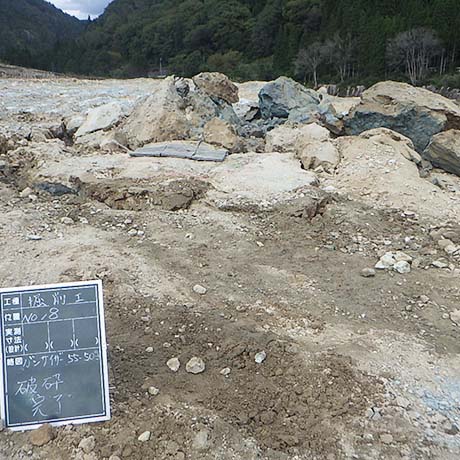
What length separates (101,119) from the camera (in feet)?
29.6

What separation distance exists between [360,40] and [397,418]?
29.8m

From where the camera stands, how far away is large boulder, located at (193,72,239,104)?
9.42m

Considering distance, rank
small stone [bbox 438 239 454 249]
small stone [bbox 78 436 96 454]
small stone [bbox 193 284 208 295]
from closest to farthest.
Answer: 1. small stone [bbox 78 436 96 454]
2. small stone [bbox 193 284 208 295]
3. small stone [bbox 438 239 454 249]

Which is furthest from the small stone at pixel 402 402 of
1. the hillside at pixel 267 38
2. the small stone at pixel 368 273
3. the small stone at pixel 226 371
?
the hillside at pixel 267 38

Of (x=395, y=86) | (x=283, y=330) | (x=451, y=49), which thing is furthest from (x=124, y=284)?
(x=451, y=49)

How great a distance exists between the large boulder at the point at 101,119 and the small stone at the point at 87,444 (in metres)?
6.67

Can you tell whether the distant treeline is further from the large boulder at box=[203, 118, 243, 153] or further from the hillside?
the large boulder at box=[203, 118, 243, 153]

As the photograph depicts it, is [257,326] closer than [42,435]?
No

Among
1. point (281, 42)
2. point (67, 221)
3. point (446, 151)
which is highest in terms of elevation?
point (281, 42)

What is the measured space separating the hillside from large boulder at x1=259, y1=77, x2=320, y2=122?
18.1 meters

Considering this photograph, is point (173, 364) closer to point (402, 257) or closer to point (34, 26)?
point (402, 257)

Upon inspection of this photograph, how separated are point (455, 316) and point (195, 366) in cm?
196

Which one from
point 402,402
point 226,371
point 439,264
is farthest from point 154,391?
point 439,264

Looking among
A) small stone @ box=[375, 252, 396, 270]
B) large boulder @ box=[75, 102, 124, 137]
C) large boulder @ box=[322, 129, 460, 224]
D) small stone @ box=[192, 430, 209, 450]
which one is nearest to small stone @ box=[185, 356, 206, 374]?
small stone @ box=[192, 430, 209, 450]
